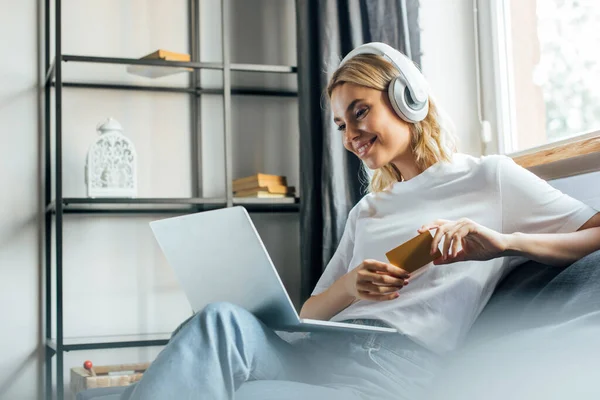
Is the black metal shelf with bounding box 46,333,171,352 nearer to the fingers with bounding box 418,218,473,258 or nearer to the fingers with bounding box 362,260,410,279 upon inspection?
the fingers with bounding box 362,260,410,279

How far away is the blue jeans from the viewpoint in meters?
1.30

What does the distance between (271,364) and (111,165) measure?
1407mm

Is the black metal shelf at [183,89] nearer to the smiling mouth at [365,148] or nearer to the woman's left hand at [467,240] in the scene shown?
the smiling mouth at [365,148]

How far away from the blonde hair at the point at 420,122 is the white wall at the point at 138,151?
47.6 inches

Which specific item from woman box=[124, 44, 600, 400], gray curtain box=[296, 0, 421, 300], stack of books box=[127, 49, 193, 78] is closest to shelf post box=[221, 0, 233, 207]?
stack of books box=[127, 49, 193, 78]

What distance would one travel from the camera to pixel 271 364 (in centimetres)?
149

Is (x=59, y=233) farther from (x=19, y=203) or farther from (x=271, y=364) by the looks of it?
(x=271, y=364)

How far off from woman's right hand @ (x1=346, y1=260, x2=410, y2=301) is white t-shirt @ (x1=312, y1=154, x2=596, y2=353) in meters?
0.08

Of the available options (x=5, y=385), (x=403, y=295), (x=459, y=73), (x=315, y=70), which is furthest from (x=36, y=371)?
(x=459, y=73)

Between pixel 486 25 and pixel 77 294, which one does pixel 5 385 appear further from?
pixel 486 25

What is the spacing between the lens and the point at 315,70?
2.80m

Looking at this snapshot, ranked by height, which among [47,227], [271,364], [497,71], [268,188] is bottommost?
[271,364]

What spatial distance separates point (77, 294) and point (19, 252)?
250mm

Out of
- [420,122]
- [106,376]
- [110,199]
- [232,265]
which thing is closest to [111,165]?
[110,199]
